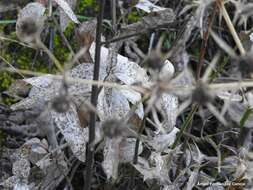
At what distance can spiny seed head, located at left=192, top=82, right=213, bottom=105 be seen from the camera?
0.62 metres

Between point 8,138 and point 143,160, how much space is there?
0.45 metres

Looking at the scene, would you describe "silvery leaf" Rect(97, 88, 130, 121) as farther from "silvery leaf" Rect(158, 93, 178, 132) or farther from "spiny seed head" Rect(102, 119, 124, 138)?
"spiny seed head" Rect(102, 119, 124, 138)

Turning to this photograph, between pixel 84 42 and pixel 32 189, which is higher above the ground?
pixel 84 42

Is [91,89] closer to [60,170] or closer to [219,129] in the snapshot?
[60,170]

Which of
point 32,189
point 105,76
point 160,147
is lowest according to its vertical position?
point 32,189

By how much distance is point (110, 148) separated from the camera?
980 mm

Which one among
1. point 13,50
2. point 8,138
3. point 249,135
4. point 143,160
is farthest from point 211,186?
point 13,50

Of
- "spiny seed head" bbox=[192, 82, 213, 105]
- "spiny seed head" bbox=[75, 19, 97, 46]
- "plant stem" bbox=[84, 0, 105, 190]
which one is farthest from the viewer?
"spiny seed head" bbox=[75, 19, 97, 46]

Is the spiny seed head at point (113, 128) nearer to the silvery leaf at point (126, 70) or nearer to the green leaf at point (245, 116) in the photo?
the silvery leaf at point (126, 70)

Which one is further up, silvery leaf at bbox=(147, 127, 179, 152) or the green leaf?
the green leaf

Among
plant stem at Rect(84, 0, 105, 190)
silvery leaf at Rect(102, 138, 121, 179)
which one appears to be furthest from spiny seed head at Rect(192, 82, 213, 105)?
silvery leaf at Rect(102, 138, 121, 179)

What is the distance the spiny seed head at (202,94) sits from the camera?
62cm

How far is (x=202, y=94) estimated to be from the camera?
62cm

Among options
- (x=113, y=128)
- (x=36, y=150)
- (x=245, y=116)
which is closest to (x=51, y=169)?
(x=36, y=150)
